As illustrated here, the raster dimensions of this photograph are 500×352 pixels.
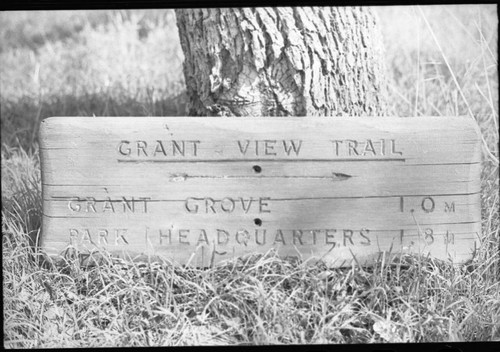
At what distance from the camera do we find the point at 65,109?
4777 millimetres

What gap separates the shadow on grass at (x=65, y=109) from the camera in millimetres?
4535

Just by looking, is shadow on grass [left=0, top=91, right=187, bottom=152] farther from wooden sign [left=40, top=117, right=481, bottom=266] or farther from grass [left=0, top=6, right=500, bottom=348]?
wooden sign [left=40, top=117, right=481, bottom=266]

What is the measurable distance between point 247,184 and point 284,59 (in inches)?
25.0

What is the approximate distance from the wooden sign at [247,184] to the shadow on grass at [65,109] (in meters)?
1.46

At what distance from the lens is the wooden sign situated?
2930mm

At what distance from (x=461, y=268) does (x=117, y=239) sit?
56.4 inches

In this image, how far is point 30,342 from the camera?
8.98 feet

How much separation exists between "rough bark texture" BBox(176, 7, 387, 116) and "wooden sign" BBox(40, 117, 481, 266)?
0.34 meters

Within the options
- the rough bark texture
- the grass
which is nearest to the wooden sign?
the grass

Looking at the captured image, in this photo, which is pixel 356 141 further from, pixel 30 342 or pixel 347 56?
pixel 30 342

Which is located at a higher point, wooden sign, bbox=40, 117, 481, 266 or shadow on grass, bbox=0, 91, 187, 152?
shadow on grass, bbox=0, 91, 187, 152

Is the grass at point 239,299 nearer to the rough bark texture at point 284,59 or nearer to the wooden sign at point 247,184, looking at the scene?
the wooden sign at point 247,184

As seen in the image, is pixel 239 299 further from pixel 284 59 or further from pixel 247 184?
pixel 284 59

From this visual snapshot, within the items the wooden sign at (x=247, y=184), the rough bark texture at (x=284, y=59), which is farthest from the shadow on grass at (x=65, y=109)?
the wooden sign at (x=247, y=184)
